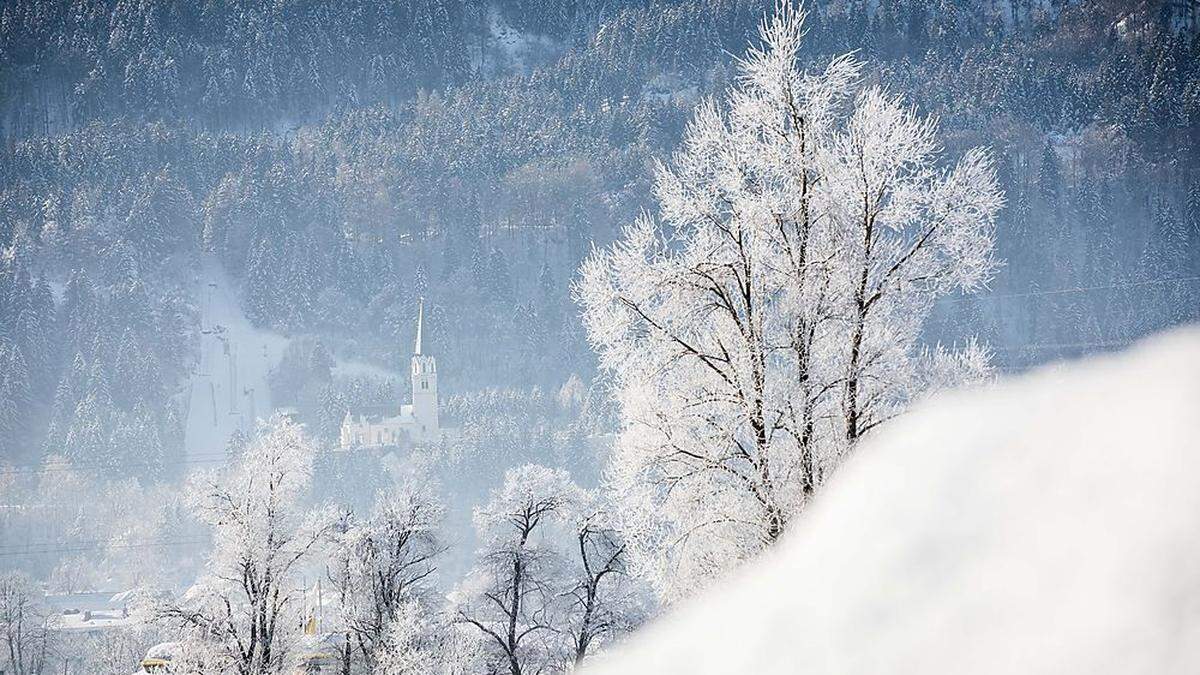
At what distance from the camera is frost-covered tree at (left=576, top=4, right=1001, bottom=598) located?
227 inches

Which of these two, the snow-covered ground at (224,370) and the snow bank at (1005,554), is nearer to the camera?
the snow bank at (1005,554)

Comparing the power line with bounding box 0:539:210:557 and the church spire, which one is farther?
the church spire

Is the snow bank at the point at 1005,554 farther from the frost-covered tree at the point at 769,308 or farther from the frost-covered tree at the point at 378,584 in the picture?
the frost-covered tree at the point at 378,584

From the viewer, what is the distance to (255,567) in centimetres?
1564

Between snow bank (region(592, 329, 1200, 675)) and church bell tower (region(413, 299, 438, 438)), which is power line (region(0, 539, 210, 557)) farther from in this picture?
snow bank (region(592, 329, 1200, 675))

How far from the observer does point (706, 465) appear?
5.80 meters

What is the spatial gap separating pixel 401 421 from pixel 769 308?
9625 cm

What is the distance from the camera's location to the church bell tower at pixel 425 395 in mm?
101875

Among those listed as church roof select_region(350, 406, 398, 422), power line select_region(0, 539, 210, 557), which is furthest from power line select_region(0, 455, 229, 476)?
power line select_region(0, 539, 210, 557)

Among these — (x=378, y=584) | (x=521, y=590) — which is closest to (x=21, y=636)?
(x=521, y=590)

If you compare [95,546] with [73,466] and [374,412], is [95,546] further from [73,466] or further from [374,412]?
[374,412]

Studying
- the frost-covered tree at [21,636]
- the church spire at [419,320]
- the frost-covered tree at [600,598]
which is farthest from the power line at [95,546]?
the frost-covered tree at [600,598]

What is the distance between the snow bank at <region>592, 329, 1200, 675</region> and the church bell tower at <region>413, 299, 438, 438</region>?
100.0m

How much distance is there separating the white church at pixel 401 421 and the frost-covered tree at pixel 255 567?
79.0 metres
